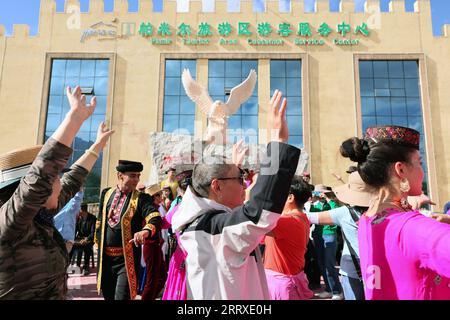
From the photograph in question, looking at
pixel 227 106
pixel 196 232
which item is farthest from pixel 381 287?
pixel 227 106

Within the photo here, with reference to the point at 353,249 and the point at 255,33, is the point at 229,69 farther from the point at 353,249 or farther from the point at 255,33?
the point at 353,249

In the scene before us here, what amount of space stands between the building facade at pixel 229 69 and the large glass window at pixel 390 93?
50 mm

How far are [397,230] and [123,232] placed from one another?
10.3ft

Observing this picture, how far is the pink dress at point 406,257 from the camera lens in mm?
1176

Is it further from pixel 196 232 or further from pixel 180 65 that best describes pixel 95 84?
pixel 196 232

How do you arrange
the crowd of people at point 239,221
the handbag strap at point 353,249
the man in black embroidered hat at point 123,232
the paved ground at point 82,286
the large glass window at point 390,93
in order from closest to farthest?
the crowd of people at point 239,221 → the handbag strap at point 353,249 → the man in black embroidered hat at point 123,232 → the paved ground at point 82,286 → the large glass window at point 390,93

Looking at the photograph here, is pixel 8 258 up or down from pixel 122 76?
down

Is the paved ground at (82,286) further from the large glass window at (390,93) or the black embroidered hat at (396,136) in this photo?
the large glass window at (390,93)

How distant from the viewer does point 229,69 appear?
17453 millimetres

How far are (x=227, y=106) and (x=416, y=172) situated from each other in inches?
315

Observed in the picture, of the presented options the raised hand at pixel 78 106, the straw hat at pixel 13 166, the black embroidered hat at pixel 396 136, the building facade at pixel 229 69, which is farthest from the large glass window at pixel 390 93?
the straw hat at pixel 13 166

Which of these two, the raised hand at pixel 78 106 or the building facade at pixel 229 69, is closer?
the raised hand at pixel 78 106

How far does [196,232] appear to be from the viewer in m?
1.68
